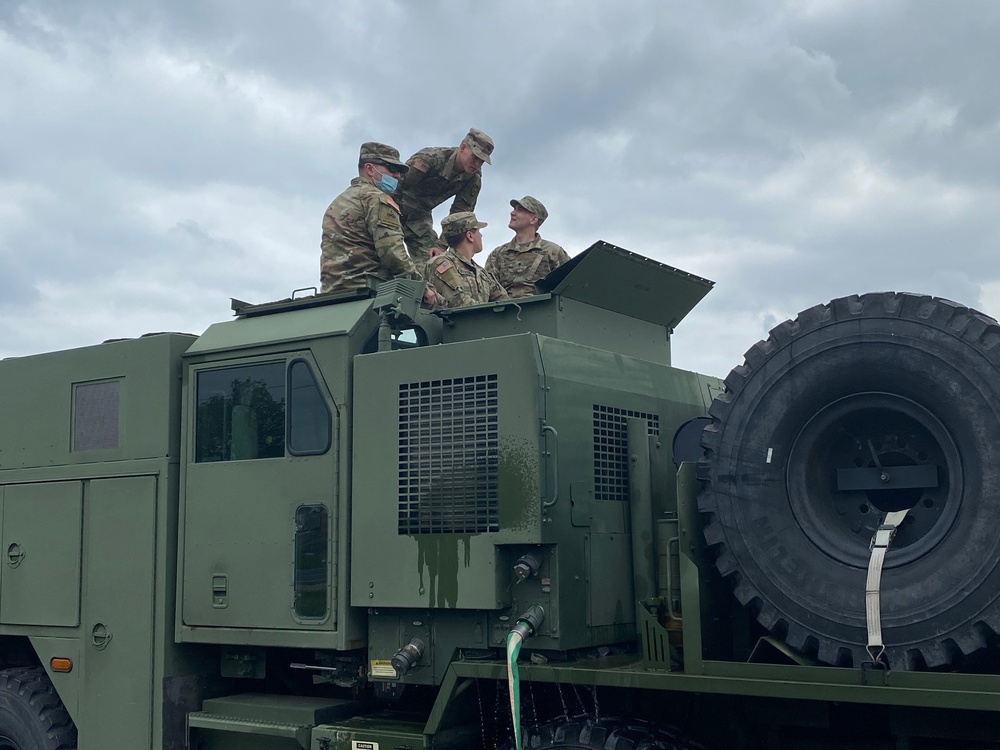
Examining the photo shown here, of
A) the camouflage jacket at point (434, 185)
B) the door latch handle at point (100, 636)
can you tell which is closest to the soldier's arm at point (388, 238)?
the camouflage jacket at point (434, 185)

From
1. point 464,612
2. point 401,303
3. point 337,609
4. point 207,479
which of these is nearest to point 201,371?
point 207,479

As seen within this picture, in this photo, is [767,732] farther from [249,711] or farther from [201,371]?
[201,371]

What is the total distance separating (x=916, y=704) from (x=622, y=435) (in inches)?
78.9

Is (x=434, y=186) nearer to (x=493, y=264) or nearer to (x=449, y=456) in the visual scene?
(x=493, y=264)

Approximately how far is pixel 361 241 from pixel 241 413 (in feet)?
5.05

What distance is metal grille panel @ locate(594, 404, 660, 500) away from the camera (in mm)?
5148

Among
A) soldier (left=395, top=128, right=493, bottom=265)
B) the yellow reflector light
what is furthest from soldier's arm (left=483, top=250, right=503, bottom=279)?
the yellow reflector light

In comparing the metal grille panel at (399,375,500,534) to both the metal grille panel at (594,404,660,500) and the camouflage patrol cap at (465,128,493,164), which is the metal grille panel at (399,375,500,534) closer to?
the metal grille panel at (594,404,660,500)

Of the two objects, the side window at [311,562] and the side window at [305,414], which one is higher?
the side window at [305,414]

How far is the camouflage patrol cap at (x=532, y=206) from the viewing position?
8.33 m

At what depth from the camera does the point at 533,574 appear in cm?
476

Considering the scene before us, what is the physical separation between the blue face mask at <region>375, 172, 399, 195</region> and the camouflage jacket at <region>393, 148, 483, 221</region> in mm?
1344

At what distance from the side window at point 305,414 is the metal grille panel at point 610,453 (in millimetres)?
1346

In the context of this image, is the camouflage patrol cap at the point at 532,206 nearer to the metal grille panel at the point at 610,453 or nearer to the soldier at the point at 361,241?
the soldier at the point at 361,241
